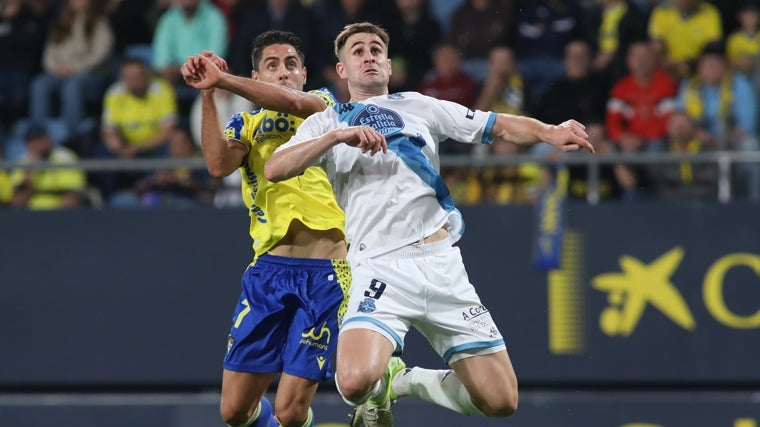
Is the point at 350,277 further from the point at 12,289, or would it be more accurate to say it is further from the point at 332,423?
the point at 12,289

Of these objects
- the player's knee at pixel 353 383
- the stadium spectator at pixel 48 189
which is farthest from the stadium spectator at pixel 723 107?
the stadium spectator at pixel 48 189

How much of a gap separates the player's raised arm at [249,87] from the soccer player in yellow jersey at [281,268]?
→ 158 millimetres

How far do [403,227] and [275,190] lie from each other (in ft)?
3.33

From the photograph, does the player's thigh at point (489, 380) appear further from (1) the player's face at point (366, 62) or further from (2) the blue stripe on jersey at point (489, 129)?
(1) the player's face at point (366, 62)

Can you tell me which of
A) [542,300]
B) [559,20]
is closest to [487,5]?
[559,20]

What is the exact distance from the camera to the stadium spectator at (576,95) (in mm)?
10734

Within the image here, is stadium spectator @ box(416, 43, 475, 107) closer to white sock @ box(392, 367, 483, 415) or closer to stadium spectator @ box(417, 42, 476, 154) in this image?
stadium spectator @ box(417, 42, 476, 154)

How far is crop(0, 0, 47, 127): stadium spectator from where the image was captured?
12.5 m

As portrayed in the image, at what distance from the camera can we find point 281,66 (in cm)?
751

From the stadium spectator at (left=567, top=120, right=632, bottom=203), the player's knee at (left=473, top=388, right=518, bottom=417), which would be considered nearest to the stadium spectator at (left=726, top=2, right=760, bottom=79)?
the stadium spectator at (left=567, top=120, right=632, bottom=203)

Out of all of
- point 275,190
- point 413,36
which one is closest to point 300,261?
point 275,190

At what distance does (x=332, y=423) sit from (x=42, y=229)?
2863 millimetres

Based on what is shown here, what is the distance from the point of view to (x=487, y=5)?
11617mm

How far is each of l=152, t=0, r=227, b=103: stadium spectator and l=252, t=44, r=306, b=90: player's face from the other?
4.40 m
